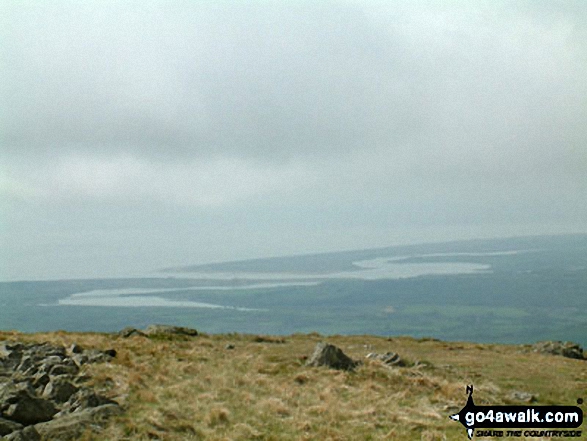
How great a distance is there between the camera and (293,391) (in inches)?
918

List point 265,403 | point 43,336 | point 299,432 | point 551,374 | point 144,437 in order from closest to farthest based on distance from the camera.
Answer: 1. point 144,437
2. point 299,432
3. point 265,403
4. point 551,374
5. point 43,336

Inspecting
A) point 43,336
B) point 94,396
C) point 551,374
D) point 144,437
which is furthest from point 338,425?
point 43,336

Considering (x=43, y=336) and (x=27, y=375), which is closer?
(x=27, y=375)

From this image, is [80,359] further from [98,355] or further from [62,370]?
[62,370]

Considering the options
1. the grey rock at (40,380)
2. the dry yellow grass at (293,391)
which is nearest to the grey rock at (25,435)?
the dry yellow grass at (293,391)

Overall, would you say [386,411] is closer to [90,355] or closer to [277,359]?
[277,359]

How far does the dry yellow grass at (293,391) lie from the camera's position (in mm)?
18344

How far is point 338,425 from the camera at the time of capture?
1920cm

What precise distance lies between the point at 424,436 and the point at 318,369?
33.9 feet

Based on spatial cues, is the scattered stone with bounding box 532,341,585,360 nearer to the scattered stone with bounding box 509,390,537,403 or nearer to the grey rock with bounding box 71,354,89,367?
the scattered stone with bounding box 509,390,537,403

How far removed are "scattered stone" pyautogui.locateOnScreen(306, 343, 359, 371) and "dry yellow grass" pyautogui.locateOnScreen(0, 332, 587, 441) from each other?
30.5 inches

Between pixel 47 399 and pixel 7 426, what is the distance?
3439 mm

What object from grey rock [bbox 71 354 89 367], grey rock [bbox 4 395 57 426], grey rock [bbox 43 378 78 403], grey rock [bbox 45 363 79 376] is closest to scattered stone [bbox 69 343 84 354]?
grey rock [bbox 71 354 89 367]

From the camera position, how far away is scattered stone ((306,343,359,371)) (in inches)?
1120
